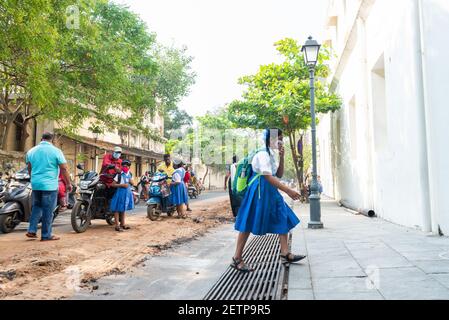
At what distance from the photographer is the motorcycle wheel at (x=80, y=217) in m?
7.71

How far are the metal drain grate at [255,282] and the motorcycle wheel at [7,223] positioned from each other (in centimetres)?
464

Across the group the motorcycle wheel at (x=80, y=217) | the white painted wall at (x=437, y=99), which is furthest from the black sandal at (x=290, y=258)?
the motorcycle wheel at (x=80, y=217)

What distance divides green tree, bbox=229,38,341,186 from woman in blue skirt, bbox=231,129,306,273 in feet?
35.6

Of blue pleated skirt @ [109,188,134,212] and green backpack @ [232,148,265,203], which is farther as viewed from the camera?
blue pleated skirt @ [109,188,134,212]

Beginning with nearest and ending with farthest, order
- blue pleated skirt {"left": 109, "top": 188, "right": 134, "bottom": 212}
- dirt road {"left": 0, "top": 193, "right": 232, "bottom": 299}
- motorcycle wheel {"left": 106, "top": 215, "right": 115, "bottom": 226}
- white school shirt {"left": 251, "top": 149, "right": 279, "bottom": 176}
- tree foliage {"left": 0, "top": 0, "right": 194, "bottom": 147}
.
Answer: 1. dirt road {"left": 0, "top": 193, "right": 232, "bottom": 299}
2. white school shirt {"left": 251, "top": 149, "right": 279, "bottom": 176}
3. blue pleated skirt {"left": 109, "top": 188, "right": 134, "bottom": 212}
4. tree foliage {"left": 0, "top": 0, "right": 194, "bottom": 147}
5. motorcycle wheel {"left": 106, "top": 215, "right": 115, "bottom": 226}

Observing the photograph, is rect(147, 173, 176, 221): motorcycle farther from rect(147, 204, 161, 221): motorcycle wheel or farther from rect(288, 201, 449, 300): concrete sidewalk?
rect(288, 201, 449, 300): concrete sidewalk

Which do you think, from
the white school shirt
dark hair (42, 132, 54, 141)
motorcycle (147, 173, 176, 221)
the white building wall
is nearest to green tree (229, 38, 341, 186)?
the white building wall

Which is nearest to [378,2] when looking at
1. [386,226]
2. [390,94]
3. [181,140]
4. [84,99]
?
[390,94]

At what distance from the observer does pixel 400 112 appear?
322 inches

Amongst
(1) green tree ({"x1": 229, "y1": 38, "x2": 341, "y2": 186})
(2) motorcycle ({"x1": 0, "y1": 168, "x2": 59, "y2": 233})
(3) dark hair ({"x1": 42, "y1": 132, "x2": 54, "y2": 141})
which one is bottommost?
(2) motorcycle ({"x1": 0, "y1": 168, "x2": 59, "y2": 233})

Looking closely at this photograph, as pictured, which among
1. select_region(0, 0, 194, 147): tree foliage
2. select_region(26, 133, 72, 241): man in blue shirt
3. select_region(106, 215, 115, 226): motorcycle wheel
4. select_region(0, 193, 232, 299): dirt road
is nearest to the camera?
select_region(0, 193, 232, 299): dirt road

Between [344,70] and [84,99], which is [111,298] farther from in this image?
[344,70]

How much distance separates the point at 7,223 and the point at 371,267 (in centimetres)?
647

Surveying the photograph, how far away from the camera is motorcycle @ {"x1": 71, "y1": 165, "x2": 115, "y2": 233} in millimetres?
7867
